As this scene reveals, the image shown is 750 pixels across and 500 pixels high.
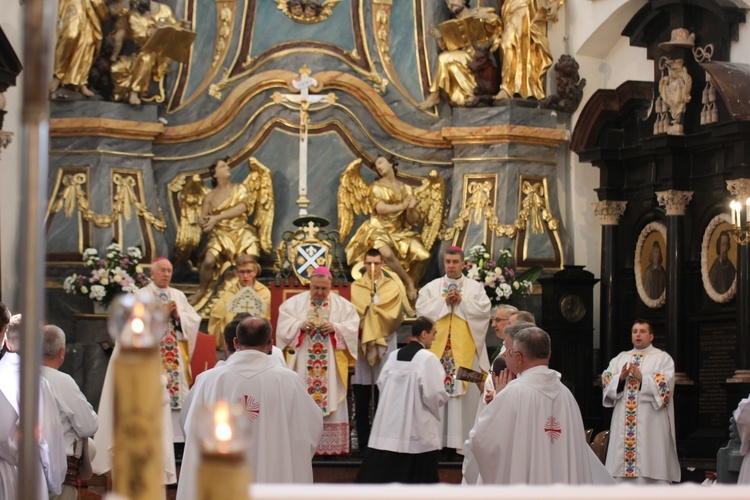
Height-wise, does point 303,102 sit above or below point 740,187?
above

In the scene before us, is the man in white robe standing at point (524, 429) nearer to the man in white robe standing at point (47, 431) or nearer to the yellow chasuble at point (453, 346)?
the man in white robe standing at point (47, 431)

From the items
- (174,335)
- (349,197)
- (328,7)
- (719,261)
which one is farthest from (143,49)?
(719,261)

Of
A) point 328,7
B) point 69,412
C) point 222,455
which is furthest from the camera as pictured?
point 328,7

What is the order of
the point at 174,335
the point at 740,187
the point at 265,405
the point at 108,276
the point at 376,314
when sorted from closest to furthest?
the point at 265,405 → the point at 174,335 → the point at 740,187 → the point at 376,314 → the point at 108,276

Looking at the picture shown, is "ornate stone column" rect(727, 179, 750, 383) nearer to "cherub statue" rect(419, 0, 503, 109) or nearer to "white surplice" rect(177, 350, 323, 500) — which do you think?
"cherub statue" rect(419, 0, 503, 109)

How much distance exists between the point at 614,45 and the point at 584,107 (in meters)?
1.25

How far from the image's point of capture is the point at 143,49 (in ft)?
52.7

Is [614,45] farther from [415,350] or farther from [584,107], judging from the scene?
[415,350]

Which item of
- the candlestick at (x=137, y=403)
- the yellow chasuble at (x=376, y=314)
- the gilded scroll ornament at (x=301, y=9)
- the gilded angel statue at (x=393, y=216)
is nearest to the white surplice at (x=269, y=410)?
the yellow chasuble at (x=376, y=314)

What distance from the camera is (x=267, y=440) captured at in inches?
311

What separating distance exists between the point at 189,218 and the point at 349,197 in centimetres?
208

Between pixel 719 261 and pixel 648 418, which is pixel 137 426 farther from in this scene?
pixel 719 261

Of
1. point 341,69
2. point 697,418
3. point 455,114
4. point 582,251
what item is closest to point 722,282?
point 697,418

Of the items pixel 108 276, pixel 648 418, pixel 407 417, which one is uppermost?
pixel 108 276
